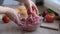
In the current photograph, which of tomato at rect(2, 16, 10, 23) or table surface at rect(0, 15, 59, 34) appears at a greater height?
tomato at rect(2, 16, 10, 23)

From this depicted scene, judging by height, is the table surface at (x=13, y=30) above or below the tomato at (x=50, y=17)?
below

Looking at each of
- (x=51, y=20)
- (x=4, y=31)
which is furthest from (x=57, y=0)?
(x=4, y=31)

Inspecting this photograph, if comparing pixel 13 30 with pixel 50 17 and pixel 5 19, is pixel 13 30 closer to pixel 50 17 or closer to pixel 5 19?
pixel 5 19

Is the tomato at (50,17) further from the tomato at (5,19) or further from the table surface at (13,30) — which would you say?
the tomato at (5,19)

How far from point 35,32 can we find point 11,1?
18.0 inches

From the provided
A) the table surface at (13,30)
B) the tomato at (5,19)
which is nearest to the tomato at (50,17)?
the table surface at (13,30)

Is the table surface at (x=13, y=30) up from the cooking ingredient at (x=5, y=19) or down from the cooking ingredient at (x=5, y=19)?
down

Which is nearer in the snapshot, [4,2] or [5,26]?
[5,26]

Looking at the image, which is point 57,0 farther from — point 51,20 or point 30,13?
point 30,13

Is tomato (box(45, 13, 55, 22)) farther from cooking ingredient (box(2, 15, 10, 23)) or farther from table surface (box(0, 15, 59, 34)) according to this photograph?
cooking ingredient (box(2, 15, 10, 23))

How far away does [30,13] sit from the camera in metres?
0.76

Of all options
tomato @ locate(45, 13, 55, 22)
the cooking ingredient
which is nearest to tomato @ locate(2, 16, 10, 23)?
the cooking ingredient

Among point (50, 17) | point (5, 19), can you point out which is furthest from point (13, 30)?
point (50, 17)

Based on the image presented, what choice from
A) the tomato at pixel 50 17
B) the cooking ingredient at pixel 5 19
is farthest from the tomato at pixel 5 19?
the tomato at pixel 50 17
